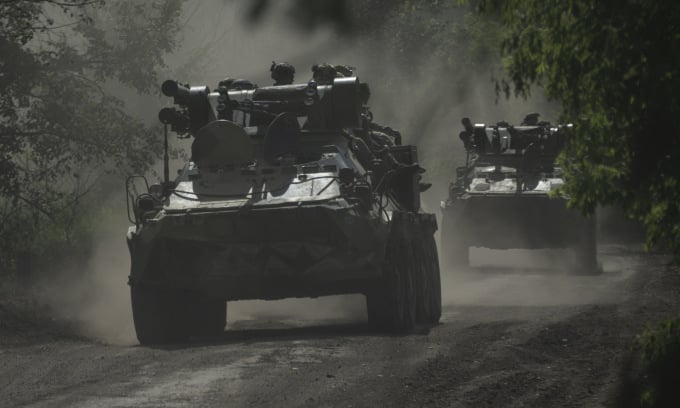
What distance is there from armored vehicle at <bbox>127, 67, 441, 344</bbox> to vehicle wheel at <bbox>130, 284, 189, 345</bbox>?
0.01 m

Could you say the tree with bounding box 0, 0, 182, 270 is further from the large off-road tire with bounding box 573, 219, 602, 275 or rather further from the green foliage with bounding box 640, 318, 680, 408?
the green foliage with bounding box 640, 318, 680, 408

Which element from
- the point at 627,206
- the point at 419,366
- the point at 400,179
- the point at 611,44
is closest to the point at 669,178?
the point at 627,206

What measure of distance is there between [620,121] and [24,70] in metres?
14.0

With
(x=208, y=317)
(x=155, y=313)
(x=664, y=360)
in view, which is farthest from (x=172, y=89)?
(x=664, y=360)

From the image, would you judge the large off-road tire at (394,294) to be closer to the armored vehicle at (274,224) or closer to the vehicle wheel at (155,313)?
the armored vehicle at (274,224)

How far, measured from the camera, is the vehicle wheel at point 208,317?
14648 millimetres

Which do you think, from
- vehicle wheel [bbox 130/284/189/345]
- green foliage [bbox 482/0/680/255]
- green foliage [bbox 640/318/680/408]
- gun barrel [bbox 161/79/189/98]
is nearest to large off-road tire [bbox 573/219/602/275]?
gun barrel [bbox 161/79/189/98]

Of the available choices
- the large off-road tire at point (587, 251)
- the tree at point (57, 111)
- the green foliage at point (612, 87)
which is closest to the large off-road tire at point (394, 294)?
the green foliage at point (612, 87)

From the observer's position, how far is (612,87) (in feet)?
24.6

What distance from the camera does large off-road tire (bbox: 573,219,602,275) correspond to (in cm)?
2312

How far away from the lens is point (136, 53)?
79.6 feet

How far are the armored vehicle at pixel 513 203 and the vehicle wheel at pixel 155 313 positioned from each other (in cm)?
1003

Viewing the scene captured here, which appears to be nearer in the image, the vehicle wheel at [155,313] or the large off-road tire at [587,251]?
the vehicle wheel at [155,313]

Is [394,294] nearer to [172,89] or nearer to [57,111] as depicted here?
[172,89]
